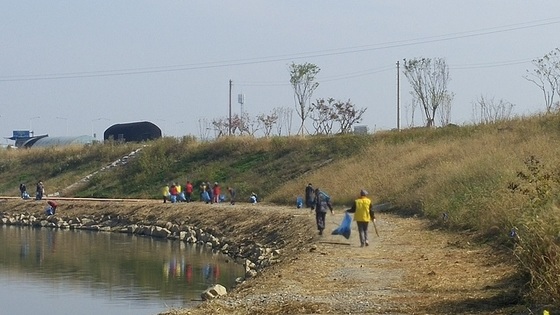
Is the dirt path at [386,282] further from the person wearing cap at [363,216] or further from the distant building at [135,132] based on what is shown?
the distant building at [135,132]

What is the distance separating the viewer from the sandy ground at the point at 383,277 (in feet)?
48.5

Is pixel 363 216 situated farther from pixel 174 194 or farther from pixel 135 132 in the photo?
pixel 135 132

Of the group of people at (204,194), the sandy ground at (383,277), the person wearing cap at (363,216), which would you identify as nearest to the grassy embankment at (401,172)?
the sandy ground at (383,277)

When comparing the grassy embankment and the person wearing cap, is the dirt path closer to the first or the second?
the person wearing cap

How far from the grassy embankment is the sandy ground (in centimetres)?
75

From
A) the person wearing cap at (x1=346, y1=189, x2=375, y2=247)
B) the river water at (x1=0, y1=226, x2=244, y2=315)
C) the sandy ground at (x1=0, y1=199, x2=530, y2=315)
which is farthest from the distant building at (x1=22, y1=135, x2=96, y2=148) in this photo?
the person wearing cap at (x1=346, y1=189, x2=375, y2=247)

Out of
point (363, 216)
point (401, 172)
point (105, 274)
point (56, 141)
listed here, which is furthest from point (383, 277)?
point (56, 141)

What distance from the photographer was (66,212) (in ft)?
166

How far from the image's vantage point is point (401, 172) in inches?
1599

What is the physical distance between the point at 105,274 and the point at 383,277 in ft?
43.6

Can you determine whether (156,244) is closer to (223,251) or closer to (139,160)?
(223,251)

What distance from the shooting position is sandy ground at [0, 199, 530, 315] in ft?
48.5

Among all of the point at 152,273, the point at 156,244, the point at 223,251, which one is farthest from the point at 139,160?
the point at 152,273

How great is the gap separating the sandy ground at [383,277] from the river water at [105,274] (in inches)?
102
